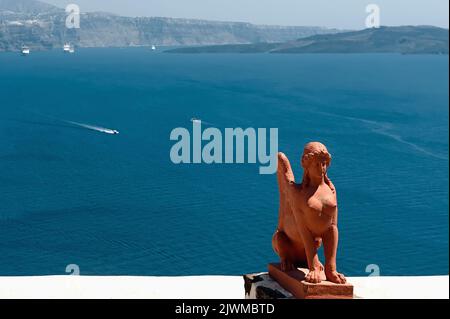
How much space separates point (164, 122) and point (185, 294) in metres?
31.7

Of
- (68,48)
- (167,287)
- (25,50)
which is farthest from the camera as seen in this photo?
(68,48)

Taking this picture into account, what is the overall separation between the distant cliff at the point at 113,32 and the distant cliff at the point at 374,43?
69.1ft

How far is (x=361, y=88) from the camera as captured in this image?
58.1m

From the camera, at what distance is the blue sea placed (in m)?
19.8

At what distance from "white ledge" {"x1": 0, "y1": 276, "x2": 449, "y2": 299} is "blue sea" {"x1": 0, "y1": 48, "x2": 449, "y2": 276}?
10.4 m

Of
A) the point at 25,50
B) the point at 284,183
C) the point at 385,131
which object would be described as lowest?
the point at 385,131

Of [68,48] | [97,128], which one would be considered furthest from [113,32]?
[97,128]

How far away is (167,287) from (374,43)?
108 metres

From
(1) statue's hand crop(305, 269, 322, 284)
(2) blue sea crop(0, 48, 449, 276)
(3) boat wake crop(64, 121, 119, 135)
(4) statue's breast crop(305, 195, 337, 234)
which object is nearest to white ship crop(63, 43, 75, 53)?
(2) blue sea crop(0, 48, 449, 276)

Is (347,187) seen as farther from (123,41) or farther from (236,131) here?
(123,41)

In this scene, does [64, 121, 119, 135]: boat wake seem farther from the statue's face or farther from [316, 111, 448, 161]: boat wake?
the statue's face

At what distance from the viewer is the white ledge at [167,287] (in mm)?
7461

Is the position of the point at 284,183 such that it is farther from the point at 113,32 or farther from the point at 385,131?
the point at 113,32

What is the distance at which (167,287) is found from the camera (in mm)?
7805
